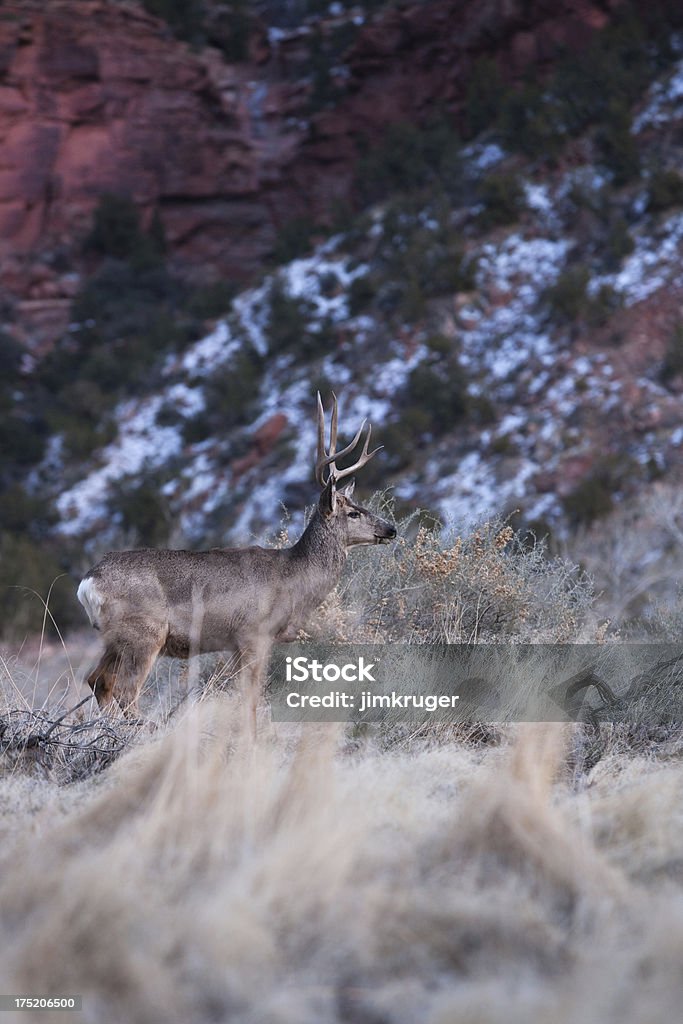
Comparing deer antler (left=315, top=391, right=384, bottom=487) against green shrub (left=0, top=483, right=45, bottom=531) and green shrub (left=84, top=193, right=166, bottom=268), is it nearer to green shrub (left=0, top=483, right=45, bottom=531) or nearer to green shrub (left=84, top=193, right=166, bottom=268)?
green shrub (left=0, top=483, right=45, bottom=531)

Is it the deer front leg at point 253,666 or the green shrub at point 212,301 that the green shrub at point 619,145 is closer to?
the green shrub at point 212,301

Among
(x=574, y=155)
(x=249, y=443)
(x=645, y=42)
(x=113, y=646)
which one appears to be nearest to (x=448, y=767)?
(x=113, y=646)

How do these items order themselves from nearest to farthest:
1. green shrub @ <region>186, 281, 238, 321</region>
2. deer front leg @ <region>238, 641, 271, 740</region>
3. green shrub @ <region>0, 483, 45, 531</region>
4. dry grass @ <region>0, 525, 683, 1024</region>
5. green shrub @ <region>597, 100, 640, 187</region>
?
dry grass @ <region>0, 525, 683, 1024</region> → deer front leg @ <region>238, 641, 271, 740</region> → green shrub @ <region>0, 483, 45, 531</region> → green shrub @ <region>597, 100, 640, 187</region> → green shrub @ <region>186, 281, 238, 321</region>

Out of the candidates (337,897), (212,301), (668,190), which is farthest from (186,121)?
(337,897)

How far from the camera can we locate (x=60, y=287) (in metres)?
33.8

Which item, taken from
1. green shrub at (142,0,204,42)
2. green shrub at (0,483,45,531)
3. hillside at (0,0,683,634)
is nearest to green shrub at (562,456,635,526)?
hillside at (0,0,683,634)

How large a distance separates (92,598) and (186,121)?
31442 millimetres

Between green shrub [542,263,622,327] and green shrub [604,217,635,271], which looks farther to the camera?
green shrub [604,217,635,271]

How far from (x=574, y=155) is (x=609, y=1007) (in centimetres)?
2807

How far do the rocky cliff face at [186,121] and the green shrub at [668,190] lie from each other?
945cm

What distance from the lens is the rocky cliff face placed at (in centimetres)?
3441

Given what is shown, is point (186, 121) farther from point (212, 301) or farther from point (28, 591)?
point (28, 591)

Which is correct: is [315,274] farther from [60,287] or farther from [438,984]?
[438,984]

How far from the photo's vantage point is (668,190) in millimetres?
26031
